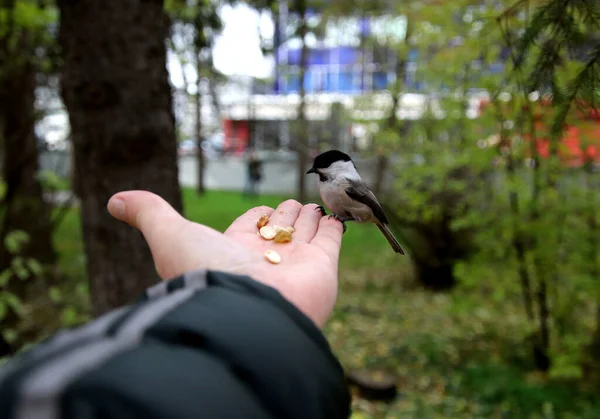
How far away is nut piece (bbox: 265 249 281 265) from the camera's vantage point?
1.11 meters

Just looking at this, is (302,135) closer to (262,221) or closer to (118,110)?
(118,110)

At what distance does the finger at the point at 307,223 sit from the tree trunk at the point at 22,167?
3.38 metres

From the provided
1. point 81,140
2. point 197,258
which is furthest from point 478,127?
point 197,258

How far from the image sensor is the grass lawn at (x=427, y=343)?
3.65m

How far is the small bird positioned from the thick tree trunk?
978 millimetres

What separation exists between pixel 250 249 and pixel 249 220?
267 mm

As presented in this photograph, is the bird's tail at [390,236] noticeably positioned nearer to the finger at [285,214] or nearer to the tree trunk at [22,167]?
the finger at [285,214]

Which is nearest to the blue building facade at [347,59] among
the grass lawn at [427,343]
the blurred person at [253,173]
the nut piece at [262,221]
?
the grass lawn at [427,343]

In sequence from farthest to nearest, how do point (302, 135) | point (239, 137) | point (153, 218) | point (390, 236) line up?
point (302, 135) < point (239, 137) < point (390, 236) < point (153, 218)

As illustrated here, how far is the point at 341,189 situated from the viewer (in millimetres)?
1584

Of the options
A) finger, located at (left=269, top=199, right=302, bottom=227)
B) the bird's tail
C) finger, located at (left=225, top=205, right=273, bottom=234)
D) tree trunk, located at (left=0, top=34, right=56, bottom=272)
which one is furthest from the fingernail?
tree trunk, located at (left=0, top=34, right=56, bottom=272)

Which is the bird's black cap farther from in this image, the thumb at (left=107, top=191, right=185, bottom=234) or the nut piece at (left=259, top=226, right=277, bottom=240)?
the thumb at (left=107, top=191, right=185, bottom=234)

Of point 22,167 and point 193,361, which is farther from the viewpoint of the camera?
point 22,167

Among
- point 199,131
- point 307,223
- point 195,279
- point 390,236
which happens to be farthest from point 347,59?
point 195,279
